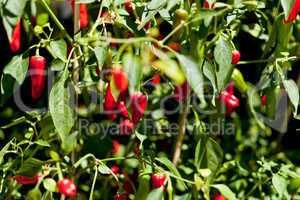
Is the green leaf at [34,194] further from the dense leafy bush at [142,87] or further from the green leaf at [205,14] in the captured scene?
the green leaf at [205,14]

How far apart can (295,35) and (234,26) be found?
0.94 ft

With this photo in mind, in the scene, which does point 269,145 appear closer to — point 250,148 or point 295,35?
point 250,148

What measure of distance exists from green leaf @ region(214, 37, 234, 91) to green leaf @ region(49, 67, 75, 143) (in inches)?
13.2

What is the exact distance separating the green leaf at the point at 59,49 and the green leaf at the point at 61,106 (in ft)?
0.16

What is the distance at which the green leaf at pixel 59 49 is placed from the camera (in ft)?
4.60

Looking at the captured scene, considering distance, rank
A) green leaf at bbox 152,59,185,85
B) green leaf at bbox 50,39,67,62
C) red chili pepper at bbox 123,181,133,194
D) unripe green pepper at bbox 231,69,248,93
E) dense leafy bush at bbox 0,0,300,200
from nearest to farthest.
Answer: green leaf at bbox 152,59,185,85, dense leafy bush at bbox 0,0,300,200, green leaf at bbox 50,39,67,62, unripe green pepper at bbox 231,69,248,93, red chili pepper at bbox 123,181,133,194

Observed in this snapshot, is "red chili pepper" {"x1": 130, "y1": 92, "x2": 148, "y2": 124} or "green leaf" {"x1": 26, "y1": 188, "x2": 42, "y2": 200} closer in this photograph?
"green leaf" {"x1": 26, "y1": 188, "x2": 42, "y2": 200}

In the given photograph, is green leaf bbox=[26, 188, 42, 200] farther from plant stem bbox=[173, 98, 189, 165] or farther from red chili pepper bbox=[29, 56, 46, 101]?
plant stem bbox=[173, 98, 189, 165]

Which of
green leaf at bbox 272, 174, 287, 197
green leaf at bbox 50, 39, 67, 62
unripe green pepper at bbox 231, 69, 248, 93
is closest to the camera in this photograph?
green leaf at bbox 50, 39, 67, 62

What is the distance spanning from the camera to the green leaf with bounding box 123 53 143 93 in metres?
1.05

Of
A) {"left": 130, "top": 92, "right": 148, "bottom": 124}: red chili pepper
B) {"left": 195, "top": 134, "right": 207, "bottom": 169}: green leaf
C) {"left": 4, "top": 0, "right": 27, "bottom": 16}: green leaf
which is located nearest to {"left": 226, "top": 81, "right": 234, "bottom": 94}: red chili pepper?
{"left": 195, "top": 134, "right": 207, "bottom": 169}: green leaf

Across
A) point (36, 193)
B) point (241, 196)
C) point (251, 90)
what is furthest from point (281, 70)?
point (36, 193)

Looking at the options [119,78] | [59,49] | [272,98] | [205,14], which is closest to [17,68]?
[59,49]

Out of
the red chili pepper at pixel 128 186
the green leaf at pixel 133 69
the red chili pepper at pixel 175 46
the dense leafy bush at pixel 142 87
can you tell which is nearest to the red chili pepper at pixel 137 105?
the dense leafy bush at pixel 142 87
